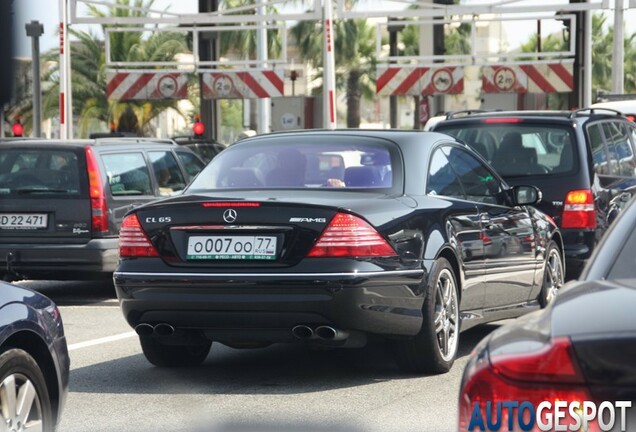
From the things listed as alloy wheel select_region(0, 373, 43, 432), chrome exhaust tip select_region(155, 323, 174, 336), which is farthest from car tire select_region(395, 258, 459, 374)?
alloy wheel select_region(0, 373, 43, 432)

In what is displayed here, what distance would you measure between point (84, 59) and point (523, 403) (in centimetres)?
5059

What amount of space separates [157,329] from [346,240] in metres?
1.25

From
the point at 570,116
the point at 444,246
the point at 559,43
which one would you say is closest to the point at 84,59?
the point at 559,43

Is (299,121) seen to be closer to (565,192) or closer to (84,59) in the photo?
(84,59)

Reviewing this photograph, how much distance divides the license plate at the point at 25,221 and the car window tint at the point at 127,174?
0.74m

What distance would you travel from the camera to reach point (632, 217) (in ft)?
15.1

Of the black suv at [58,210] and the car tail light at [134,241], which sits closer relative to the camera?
the car tail light at [134,241]

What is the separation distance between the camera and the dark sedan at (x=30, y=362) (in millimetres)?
5465

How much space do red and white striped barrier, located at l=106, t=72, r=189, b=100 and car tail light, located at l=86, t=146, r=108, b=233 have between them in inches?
628

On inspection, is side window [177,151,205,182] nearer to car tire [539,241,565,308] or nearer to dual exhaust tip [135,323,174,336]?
car tire [539,241,565,308]

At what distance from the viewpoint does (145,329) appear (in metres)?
8.05

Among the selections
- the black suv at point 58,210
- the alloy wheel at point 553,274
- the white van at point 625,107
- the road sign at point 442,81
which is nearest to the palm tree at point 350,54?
the road sign at point 442,81

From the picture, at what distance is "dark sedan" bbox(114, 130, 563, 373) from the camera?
7660mm

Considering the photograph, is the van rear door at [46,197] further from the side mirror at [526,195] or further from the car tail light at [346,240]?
the car tail light at [346,240]
